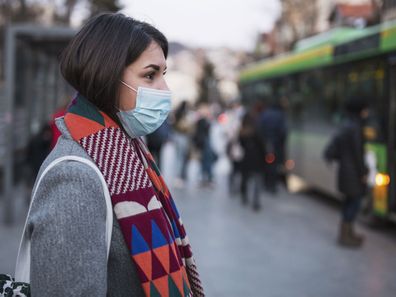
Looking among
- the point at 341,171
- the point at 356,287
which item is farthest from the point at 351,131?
the point at 356,287

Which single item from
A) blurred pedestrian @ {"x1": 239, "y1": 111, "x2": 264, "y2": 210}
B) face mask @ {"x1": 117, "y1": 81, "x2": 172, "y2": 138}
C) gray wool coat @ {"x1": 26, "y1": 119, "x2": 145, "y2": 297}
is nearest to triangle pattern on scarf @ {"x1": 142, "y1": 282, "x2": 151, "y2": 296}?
gray wool coat @ {"x1": 26, "y1": 119, "x2": 145, "y2": 297}

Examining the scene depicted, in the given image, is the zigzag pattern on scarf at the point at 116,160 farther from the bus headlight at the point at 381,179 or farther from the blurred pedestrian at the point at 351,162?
the bus headlight at the point at 381,179

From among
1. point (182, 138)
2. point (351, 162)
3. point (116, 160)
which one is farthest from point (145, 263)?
point (182, 138)

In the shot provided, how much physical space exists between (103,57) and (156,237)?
0.49 m

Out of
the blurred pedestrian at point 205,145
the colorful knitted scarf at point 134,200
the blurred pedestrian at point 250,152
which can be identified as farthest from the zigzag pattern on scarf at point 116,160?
the blurred pedestrian at point 205,145

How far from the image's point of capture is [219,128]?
15.2 meters

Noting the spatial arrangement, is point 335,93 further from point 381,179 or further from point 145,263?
point 145,263

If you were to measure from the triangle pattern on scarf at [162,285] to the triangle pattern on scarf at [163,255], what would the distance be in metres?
0.02

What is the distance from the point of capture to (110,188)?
1551mm

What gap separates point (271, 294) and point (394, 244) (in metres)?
2.95

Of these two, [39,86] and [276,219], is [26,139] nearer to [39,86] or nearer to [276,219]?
[39,86]

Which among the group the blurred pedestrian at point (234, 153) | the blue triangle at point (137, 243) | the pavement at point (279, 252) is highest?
the blue triangle at point (137, 243)

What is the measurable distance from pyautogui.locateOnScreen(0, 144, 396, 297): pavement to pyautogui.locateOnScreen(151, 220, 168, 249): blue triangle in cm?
420

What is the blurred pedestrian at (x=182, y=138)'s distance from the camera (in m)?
13.5
